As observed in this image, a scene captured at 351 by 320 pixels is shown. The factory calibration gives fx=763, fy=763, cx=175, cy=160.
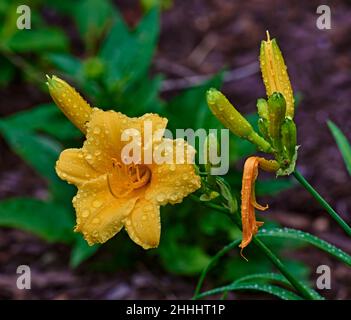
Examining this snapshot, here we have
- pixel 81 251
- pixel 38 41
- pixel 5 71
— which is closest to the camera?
pixel 81 251

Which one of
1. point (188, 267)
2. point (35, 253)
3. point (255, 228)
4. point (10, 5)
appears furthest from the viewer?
point (10, 5)

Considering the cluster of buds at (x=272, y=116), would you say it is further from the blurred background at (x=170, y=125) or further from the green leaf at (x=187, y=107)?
the green leaf at (x=187, y=107)

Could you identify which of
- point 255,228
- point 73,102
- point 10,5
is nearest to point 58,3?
point 10,5

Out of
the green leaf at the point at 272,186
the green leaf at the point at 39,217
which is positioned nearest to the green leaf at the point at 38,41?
the green leaf at the point at 39,217

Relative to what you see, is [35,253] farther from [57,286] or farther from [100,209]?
[100,209]

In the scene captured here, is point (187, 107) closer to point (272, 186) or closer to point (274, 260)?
point (272, 186)

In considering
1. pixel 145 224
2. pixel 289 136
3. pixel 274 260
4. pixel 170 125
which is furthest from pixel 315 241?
pixel 170 125

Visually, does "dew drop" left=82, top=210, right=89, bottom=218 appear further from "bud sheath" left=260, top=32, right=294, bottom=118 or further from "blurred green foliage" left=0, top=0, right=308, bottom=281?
"blurred green foliage" left=0, top=0, right=308, bottom=281
